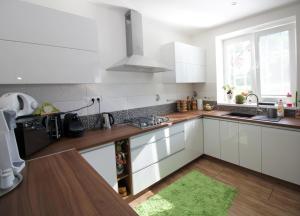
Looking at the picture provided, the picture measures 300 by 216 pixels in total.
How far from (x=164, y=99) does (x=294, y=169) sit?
1.99m

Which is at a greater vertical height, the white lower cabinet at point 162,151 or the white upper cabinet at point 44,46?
the white upper cabinet at point 44,46

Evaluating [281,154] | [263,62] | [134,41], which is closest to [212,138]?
[281,154]

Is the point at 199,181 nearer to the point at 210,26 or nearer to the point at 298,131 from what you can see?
the point at 298,131

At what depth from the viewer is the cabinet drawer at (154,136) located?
193 centimetres

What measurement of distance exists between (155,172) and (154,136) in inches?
18.3

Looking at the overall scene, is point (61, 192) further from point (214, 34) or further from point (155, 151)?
point (214, 34)

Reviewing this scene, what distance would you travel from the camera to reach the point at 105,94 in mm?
2301

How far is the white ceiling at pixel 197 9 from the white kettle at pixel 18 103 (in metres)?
1.42

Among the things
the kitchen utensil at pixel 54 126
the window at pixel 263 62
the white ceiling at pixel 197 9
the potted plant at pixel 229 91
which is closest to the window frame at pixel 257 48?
the window at pixel 263 62

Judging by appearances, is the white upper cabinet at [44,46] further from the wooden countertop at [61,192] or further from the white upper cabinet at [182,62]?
the white upper cabinet at [182,62]

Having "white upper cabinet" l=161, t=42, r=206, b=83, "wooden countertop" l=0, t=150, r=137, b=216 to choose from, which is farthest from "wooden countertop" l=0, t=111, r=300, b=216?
"white upper cabinet" l=161, t=42, r=206, b=83

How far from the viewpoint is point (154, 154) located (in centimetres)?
214

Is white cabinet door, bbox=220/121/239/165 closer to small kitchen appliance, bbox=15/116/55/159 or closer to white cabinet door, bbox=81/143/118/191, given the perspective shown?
white cabinet door, bbox=81/143/118/191

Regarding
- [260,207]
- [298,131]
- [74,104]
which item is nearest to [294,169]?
[298,131]
